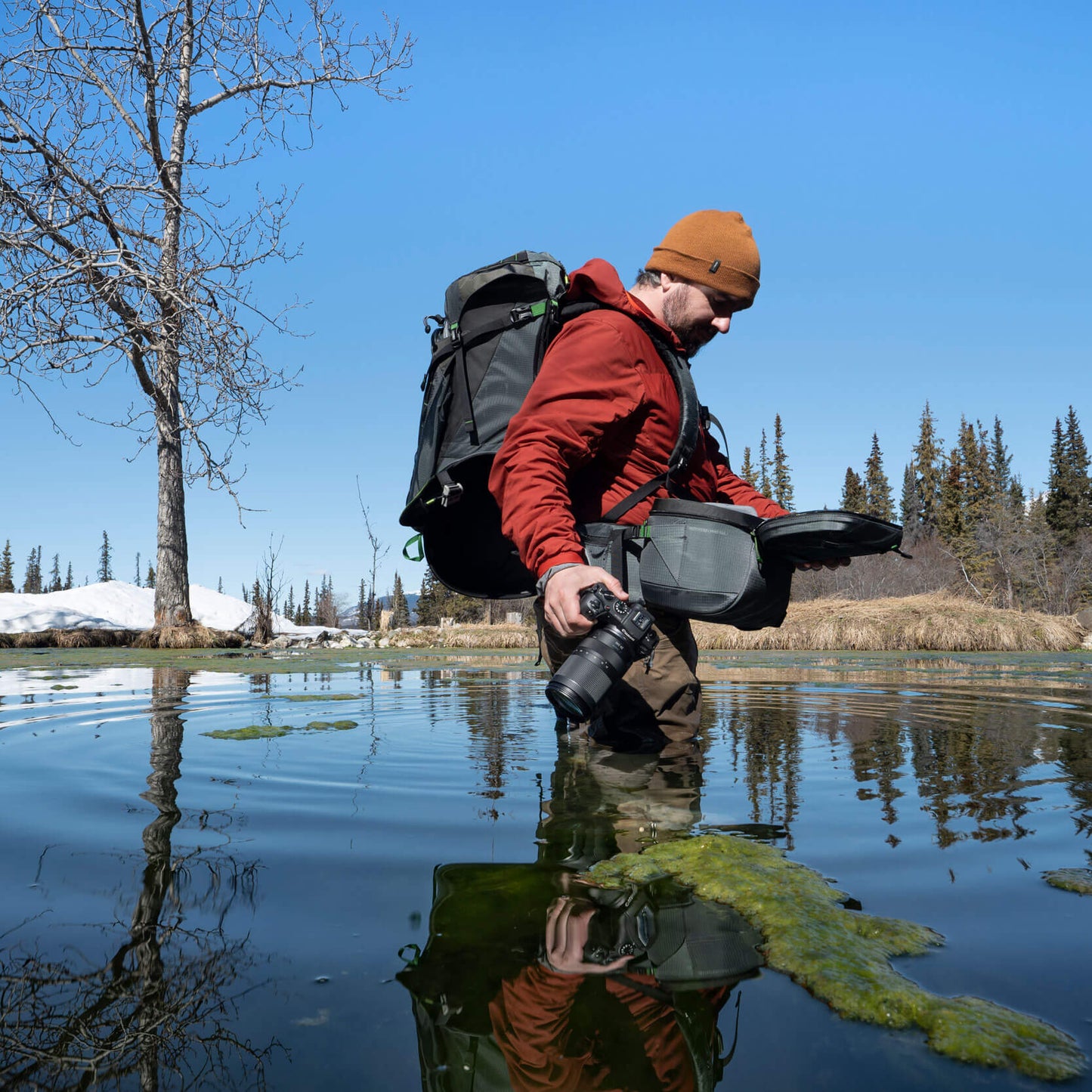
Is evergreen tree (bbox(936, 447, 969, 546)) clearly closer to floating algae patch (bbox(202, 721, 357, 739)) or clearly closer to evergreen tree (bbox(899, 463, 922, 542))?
evergreen tree (bbox(899, 463, 922, 542))

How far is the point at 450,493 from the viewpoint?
3.33m

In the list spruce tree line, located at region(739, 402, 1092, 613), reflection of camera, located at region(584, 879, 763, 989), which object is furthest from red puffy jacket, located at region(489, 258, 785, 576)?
spruce tree line, located at region(739, 402, 1092, 613)

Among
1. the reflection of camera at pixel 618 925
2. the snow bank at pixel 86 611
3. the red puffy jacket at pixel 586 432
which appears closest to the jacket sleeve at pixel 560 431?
the red puffy jacket at pixel 586 432

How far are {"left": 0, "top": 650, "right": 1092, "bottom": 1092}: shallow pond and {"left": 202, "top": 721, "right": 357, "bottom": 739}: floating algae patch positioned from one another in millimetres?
61

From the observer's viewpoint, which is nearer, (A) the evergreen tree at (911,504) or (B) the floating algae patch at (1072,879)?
(B) the floating algae patch at (1072,879)

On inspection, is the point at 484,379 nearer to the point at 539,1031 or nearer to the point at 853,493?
the point at 539,1031

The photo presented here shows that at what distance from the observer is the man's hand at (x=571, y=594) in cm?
262

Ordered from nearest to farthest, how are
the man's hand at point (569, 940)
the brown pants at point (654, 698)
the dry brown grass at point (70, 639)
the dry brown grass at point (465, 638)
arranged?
the man's hand at point (569, 940) < the brown pants at point (654, 698) < the dry brown grass at point (70, 639) < the dry brown grass at point (465, 638)

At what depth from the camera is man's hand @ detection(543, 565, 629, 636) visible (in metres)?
2.62

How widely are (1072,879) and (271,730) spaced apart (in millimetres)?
4035

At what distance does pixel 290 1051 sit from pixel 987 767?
3503 millimetres

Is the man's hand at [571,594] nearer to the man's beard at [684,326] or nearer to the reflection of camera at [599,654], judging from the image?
the reflection of camera at [599,654]

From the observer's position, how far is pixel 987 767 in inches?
148

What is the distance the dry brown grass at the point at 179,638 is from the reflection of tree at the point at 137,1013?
572 inches
